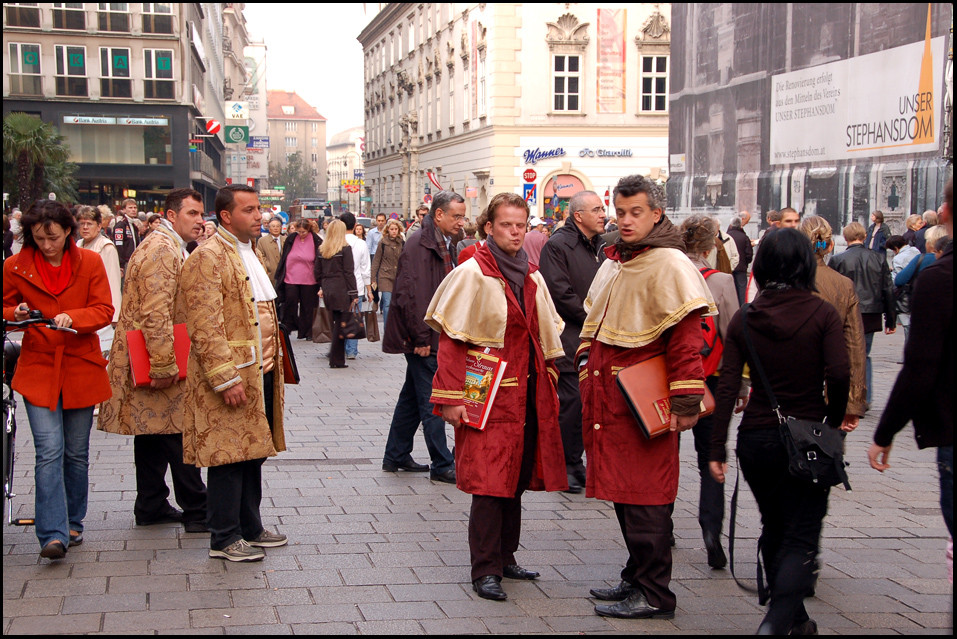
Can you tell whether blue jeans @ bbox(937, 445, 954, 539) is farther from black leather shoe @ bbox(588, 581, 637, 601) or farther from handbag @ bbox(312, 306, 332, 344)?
handbag @ bbox(312, 306, 332, 344)

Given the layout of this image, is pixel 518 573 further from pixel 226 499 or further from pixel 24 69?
pixel 24 69

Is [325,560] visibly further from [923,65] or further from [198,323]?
[923,65]

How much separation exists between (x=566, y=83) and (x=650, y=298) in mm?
39472

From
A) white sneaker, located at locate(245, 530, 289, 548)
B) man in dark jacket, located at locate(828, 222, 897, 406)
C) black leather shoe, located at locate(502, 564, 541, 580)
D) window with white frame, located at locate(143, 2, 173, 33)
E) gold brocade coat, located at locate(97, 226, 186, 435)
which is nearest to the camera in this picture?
black leather shoe, located at locate(502, 564, 541, 580)

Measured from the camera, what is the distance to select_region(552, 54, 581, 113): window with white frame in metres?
42.7

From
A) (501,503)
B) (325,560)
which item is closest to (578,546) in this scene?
(501,503)

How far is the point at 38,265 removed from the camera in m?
5.52

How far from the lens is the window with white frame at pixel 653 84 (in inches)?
1690

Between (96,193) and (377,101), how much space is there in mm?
26977

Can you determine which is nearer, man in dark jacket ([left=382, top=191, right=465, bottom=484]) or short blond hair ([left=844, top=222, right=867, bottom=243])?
man in dark jacket ([left=382, top=191, right=465, bottom=484])

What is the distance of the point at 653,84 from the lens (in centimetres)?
4303

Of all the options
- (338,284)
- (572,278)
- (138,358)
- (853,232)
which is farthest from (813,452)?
(338,284)

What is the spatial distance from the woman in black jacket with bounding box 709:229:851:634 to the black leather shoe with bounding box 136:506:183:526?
11.3 ft

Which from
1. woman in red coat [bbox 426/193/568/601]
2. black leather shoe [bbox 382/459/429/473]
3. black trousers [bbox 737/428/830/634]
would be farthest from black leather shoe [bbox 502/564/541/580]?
black leather shoe [bbox 382/459/429/473]
